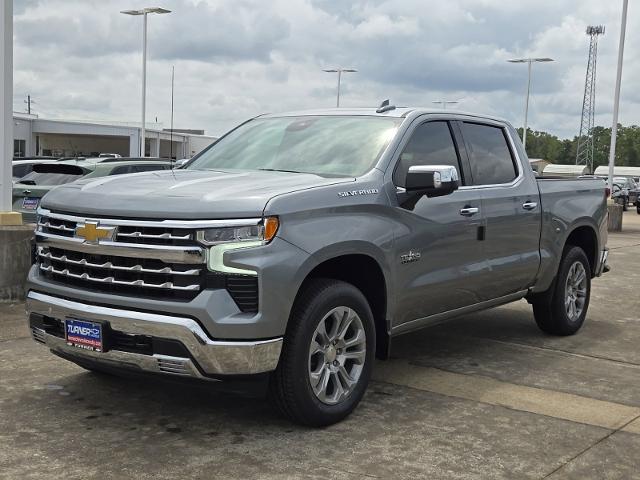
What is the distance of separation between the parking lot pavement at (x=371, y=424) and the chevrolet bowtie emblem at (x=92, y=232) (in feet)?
3.18

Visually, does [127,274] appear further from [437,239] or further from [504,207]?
[504,207]

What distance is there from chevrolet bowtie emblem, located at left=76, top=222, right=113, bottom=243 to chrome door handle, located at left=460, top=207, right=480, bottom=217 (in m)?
2.47

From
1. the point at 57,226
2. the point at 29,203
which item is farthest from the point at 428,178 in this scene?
the point at 29,203

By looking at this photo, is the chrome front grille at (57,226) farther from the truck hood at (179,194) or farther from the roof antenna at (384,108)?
the roof antenna at (384,108)

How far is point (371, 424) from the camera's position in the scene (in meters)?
4.59

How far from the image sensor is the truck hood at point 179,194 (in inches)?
160

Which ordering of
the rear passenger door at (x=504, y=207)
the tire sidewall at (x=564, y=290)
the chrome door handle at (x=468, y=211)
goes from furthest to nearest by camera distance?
the tire sidewall at (x=564, y=290) → the rear passenger door at (x=504, y=207) → the chrome door handle at (x=468, y=211)

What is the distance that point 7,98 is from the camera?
8.24 metres

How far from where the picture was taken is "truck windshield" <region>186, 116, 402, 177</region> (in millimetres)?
5148

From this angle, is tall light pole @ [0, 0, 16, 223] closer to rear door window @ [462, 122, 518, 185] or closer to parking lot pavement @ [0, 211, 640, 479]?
parking lot pavement @ [0, 211, 640, 479]

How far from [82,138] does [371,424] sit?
7196 centimetres

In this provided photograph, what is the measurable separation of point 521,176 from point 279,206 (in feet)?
9.73

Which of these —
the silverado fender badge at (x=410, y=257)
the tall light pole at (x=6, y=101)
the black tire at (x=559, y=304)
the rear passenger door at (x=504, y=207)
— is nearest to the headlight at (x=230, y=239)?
the silverado fender badge at (x=410, y=257)

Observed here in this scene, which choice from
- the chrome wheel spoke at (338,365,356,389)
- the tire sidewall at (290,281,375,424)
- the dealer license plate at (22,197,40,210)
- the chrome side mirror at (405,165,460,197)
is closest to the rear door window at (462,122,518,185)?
the chrome side mirror at (405,165,460,197)
